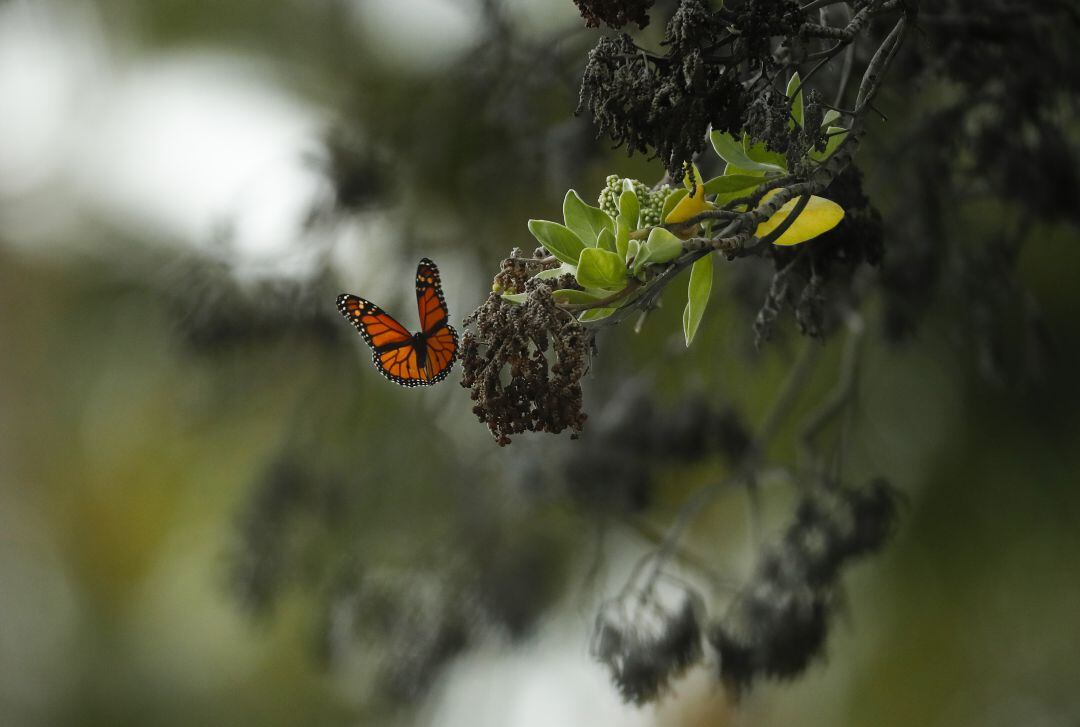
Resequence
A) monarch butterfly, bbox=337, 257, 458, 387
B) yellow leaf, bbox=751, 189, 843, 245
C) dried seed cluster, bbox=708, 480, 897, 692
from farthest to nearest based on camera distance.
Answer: dried seed cluster, bbox=708, 480, 897, 692
monarch butterfly, bbox=337, 257, 458, 387
yellow leaf, bbox=751, 189, 843, 245

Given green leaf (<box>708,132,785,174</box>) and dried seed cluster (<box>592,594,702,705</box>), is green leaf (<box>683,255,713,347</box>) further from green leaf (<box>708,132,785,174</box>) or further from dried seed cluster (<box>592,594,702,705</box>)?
dried seed cluster (<box>592,594,702,705</box>)

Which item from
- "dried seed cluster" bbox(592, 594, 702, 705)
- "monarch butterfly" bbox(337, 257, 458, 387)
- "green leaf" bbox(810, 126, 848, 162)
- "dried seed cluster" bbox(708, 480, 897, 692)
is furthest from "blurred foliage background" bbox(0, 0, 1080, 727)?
"monarch butterfly" bbox(337, 257, 458, 387)

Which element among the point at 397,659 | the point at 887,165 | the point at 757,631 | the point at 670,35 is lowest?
the point at 757,631

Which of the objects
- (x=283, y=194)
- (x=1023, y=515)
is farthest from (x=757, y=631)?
(x=1023, y=515)

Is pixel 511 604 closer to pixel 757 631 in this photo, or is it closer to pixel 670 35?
pixel 757 631

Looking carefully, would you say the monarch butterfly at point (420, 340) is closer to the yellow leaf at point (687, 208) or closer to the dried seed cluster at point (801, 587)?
the yellow leaf at point (687, 208)

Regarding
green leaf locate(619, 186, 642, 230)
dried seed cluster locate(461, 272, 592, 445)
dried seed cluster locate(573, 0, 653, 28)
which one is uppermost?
dried seed cluster locate(573, 0, 653, 28)
